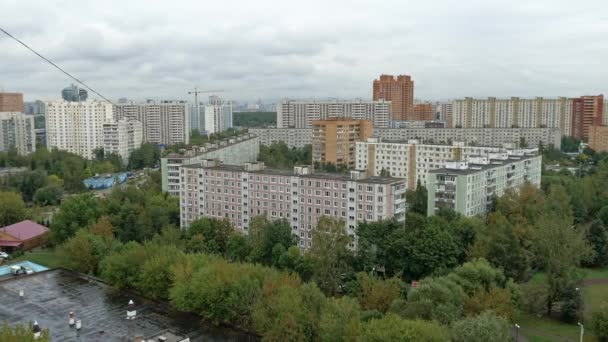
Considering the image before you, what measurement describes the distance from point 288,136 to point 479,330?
150ft

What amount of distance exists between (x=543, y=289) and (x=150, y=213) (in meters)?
15.3

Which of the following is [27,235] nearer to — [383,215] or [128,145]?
[383,215]

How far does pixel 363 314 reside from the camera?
1316 centimetres

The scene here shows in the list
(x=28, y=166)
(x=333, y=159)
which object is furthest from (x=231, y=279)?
(x=28, y=166)

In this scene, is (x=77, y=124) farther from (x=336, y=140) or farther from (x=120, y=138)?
(x=336, y=140)

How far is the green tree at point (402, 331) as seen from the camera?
1068 centimetres

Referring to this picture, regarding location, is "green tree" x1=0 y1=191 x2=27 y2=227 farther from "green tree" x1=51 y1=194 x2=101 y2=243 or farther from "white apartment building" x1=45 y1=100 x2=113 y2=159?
"white apartment building" x1=45 y1=100 x2=113 y2=159

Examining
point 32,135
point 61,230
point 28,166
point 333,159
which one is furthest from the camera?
point 32,135

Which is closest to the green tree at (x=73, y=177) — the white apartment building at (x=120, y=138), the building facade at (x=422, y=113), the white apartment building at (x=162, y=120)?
the white apartment building at (x=120, y=138)

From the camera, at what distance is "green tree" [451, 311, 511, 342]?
11273mm

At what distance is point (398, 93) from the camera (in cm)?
6419

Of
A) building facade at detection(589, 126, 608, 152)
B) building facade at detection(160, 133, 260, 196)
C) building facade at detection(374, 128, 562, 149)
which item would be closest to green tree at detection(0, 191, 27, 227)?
building facade at detection(160, 133, 260, 196)

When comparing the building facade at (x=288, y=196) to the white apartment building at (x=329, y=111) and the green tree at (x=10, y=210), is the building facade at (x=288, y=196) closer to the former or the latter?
the green tree at (x=10, y=210)

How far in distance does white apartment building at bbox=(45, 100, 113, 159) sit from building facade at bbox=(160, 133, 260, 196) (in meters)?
16.9
